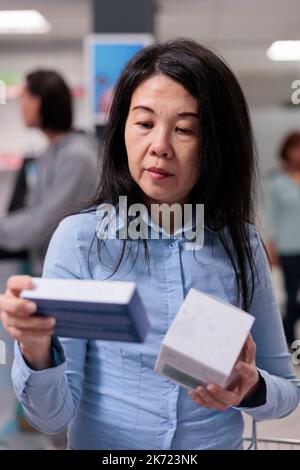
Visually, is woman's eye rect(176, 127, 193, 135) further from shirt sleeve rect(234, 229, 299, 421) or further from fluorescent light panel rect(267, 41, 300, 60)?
fluorescent light panel rect(267, 41, 300, 60)

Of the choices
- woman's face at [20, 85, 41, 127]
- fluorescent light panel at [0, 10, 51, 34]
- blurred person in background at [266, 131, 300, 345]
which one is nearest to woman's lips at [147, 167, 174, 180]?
woman's face at [20, 85, 41, 127]

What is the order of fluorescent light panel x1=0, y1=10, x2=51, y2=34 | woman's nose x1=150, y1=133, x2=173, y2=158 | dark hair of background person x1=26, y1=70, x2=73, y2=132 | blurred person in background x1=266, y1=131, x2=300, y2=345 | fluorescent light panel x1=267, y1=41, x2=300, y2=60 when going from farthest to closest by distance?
1. fluorescent light panel x1=0, y1=10, x2=51, y2=34
2. blurred person in background x1=266, y1=131, x2=300, y2=345
3. dark hair of background person x1=26, y1=70, x2=73, y2=132
4. fluorescent light panel x1=267, y1=41, x2=300, y2=60
5. woman's nose x1=150, y1=133, x2=173, y2=158

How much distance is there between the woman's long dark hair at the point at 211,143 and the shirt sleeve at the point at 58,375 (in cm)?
6

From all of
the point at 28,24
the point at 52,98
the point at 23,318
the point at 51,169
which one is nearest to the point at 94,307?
the point at 23,318

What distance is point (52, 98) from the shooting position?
1569 mm

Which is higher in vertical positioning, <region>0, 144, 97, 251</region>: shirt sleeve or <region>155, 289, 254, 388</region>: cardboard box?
<region>0, 144, 97, 251</region>: shirt sleeve

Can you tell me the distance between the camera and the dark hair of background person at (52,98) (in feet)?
4.88

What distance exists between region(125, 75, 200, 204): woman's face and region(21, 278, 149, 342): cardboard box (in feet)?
0.50

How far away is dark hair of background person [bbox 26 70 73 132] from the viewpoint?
4.88 ft

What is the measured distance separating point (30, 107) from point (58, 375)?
114 centimetres

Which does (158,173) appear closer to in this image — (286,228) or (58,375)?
(58,375)

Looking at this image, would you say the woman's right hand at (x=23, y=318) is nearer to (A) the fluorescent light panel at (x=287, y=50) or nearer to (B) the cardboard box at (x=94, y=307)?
(B) the cardboard box at (x=94, y=307)

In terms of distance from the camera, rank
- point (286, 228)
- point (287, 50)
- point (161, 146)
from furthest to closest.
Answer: point (286, 228), point (287, 50), point (161, 146)

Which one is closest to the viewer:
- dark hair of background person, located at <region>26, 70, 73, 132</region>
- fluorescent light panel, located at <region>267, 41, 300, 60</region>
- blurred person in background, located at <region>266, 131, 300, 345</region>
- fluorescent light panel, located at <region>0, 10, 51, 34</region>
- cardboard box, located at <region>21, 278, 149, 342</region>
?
cardboard box, located at <region>21, 278, 149, 342</region>
